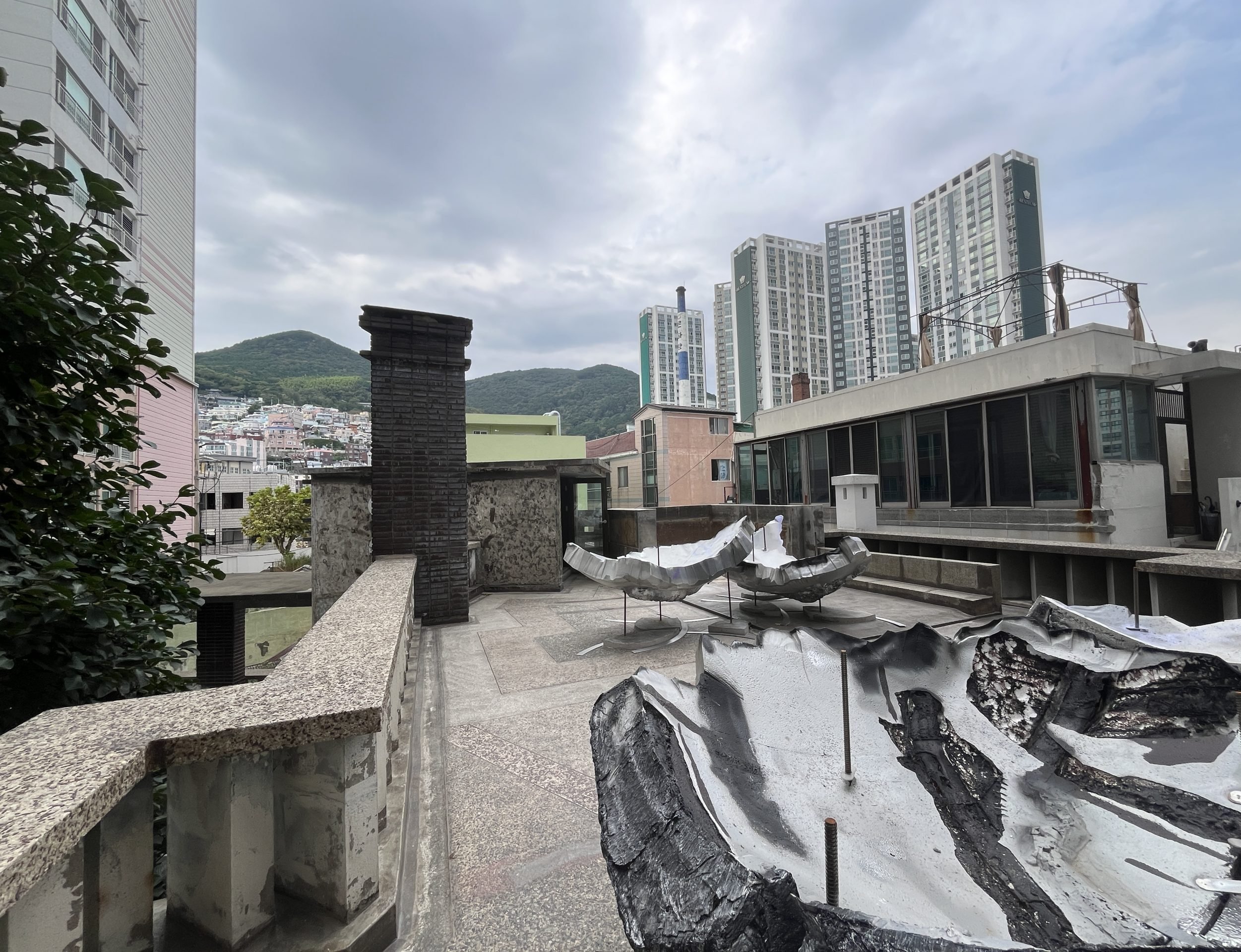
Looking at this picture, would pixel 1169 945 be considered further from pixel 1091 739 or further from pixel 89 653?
pixel 89 653

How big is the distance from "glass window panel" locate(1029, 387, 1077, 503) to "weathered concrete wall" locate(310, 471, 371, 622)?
36.8ft

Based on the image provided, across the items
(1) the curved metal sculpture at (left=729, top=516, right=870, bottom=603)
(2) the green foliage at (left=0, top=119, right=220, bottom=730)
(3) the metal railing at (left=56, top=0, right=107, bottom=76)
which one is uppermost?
(3) the metal railing at (left=56, top=0, right=107, bottom=76)

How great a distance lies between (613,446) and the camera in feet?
113

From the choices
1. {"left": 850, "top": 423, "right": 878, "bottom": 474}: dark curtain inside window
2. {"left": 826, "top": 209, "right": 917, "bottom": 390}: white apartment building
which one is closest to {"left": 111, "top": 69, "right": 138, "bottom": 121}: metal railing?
{"left": 850, "top": 423, "right": 878, "bottom": 474}: dark curtain inside window

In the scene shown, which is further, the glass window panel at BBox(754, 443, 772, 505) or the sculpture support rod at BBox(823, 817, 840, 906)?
the glass window panel at BBox(754, 443, 772, 505)

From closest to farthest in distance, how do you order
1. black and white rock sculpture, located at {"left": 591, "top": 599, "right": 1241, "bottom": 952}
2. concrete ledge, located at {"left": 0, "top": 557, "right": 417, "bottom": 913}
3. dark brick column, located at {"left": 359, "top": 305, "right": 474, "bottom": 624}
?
black and white rock sculpture, located at {"left": 591, "top": 599, "right": 1241, "bottom": 952}, concrete ledge, located at {"left": 0, "top": 557, "right": 417, "bottom": 913}, dark brick column, located at {"left": 359, "top": 305, "right": 474, "bottom": 624}

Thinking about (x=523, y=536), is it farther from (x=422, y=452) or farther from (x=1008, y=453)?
(x=1008, y=453)

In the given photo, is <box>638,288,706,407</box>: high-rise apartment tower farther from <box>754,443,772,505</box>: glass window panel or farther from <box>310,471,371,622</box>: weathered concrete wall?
<box>310,471,371,622</box>: weathered concrete wall

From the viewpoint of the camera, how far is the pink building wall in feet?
72.4

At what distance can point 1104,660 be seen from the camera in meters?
1.46

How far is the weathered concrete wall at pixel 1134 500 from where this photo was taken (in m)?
8.80

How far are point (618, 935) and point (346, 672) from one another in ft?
3.98

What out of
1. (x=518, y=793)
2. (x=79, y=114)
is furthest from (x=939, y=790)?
(x=79, y=114)

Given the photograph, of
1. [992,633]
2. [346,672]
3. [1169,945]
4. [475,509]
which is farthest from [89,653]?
[475,509]
